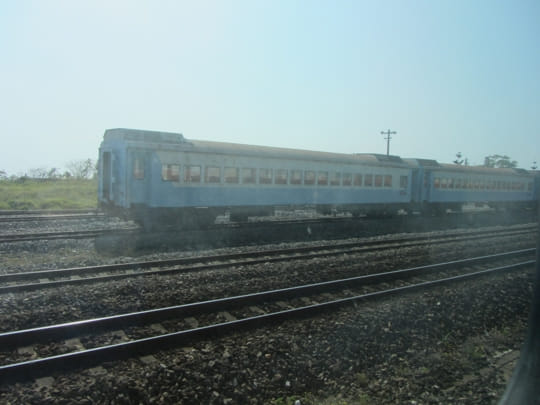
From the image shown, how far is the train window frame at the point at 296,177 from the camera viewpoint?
55.7 ft

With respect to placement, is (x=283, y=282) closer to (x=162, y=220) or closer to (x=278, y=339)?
(x=278, y=339)

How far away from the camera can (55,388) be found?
4.19m

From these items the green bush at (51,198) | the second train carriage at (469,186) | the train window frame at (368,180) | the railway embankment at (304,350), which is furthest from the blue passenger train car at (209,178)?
the green bush at (51,198)

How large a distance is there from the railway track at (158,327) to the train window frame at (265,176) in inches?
316

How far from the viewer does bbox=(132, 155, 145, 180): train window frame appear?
13.4 metres

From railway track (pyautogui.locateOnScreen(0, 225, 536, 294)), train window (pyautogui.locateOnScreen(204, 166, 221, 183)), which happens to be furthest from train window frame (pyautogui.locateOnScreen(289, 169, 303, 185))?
railway track (pyautogui.locateOnScreen(0, 225, 536, 294))

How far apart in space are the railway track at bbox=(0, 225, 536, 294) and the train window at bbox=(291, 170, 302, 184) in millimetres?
4426

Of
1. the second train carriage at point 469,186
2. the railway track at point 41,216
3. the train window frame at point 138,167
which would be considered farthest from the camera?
the second train carriage at point 469,186

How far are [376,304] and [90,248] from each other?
306 inches

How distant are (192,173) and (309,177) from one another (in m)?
5.20

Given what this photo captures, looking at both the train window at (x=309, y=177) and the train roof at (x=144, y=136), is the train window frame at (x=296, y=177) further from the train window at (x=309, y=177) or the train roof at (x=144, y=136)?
the train roof at (x=144, y=136)

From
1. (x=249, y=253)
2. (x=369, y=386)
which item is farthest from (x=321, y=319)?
(x=249, y=253)

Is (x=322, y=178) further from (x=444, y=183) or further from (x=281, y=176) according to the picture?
(x=444, y=183)

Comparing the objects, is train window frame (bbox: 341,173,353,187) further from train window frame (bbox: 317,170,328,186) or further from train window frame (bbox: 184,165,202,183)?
train window frame (bbox: 184,165,202,183)
